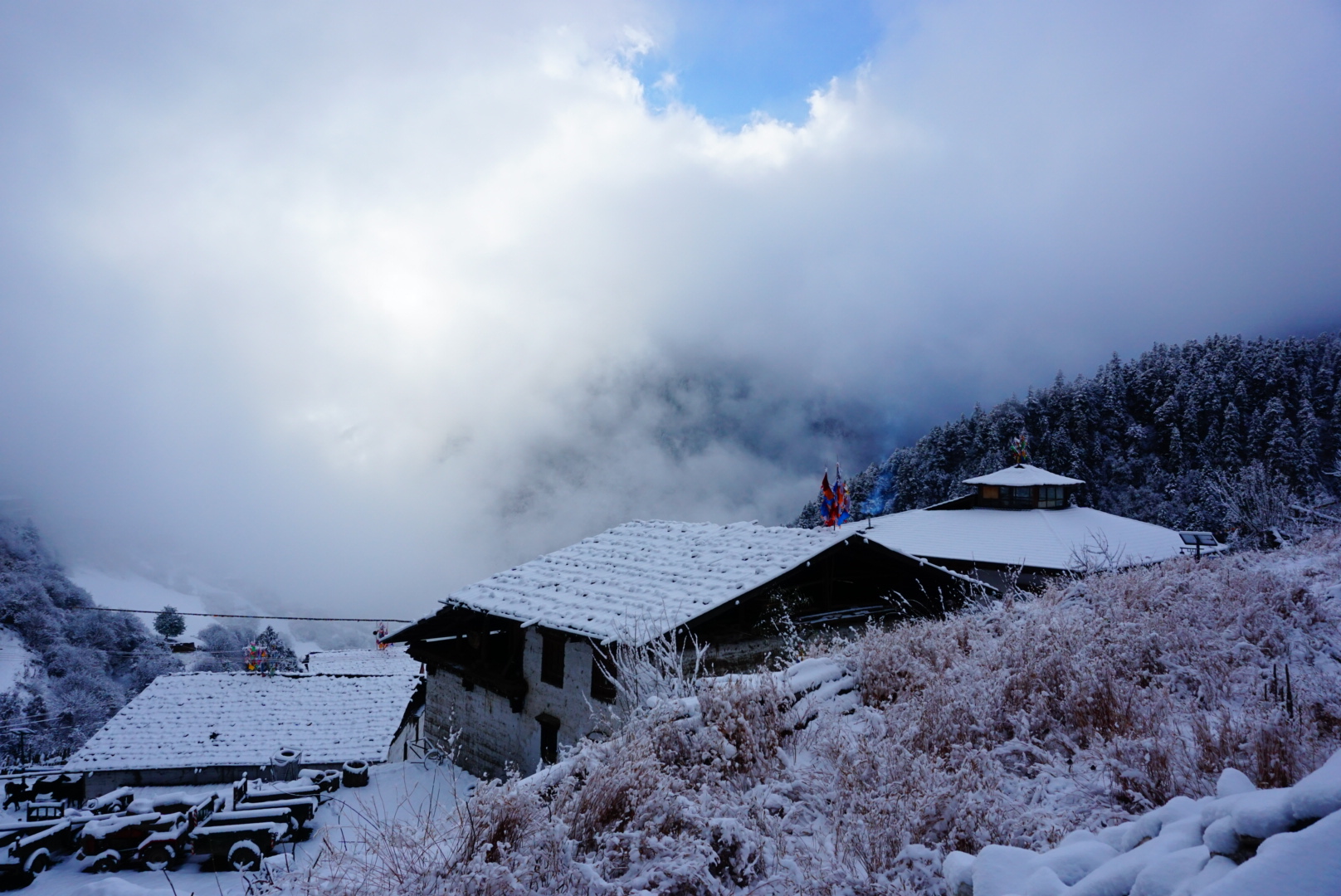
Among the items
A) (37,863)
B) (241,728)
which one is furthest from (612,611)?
(241,728)

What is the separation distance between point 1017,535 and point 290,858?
32.7 meters

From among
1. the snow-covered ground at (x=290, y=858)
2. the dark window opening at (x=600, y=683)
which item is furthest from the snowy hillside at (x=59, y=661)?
the dark window opening at (x=600, y=683)

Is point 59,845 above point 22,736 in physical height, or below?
above

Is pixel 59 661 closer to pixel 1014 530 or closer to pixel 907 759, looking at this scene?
pixel 1014 530

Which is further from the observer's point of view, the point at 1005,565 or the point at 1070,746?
the point at 1005,565

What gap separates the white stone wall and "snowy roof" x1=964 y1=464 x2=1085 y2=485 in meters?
28.8

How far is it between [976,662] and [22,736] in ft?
209

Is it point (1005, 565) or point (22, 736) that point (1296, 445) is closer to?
point (1005, 565)

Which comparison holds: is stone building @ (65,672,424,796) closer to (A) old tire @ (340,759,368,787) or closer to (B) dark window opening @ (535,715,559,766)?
(A) old tire @ (340,759,368,787)

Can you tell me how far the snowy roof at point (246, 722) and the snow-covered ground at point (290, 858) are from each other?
1166cm

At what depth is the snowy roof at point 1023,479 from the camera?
35.6 metres

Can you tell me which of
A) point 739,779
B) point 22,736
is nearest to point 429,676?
point 739,779

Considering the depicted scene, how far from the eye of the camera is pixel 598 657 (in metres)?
13.8

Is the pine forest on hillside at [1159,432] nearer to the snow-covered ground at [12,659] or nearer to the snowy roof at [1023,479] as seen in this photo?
the snowy roof at [1023,479]
